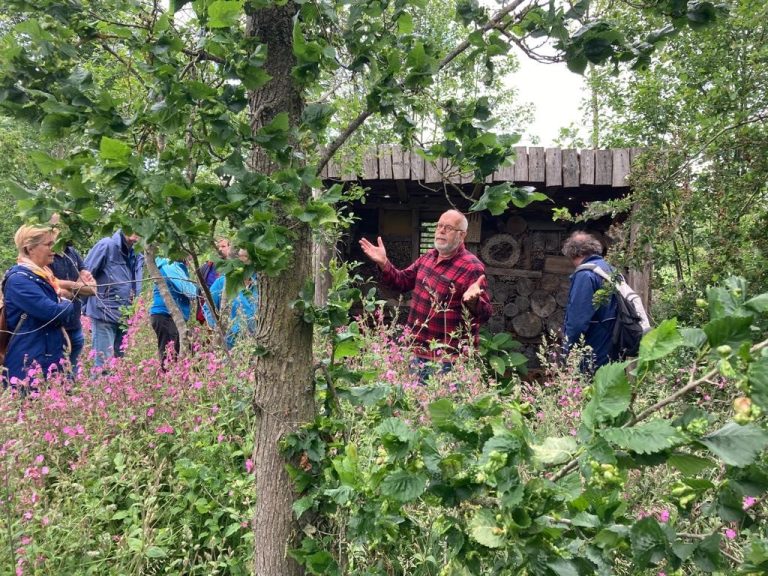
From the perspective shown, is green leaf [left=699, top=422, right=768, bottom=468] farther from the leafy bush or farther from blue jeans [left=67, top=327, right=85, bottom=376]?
blue jeans [left=67, top=327, right=85, bottom=376]

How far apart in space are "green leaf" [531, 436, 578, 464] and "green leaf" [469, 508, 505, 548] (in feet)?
0.48

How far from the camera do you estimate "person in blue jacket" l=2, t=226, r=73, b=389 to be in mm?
3504

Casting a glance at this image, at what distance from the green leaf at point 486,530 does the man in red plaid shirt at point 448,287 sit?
96.1 inches

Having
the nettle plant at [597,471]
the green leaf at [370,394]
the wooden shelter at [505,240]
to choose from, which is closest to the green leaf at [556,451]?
the nettle plant at [597,471]

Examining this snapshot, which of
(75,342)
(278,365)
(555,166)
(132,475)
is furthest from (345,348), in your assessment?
(555,166)

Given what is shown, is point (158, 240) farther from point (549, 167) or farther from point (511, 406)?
point (549, 167)

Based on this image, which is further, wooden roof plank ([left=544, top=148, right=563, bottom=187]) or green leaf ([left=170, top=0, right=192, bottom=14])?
wooden roof plank ([left=544, top=148, right=563, bottom=187])

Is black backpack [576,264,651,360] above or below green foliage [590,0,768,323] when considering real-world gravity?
below

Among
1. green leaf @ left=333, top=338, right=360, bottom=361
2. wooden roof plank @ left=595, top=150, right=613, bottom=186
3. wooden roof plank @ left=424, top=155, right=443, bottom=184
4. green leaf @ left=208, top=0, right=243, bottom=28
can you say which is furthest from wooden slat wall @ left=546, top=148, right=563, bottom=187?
green leaf @ left=208, top=0, right=243, bottom=28

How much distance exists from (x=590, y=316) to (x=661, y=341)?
3.07 m

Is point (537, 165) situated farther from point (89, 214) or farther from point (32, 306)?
point (89, 214)

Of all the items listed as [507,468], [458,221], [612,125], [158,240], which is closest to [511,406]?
[507,468]

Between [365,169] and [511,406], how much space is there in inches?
188

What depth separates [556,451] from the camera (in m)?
0.86
